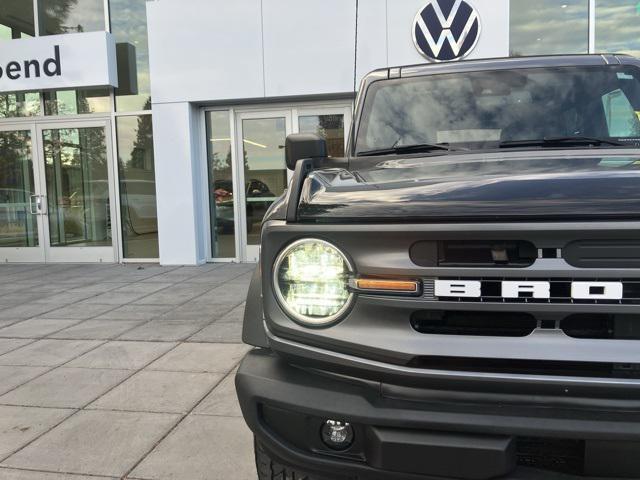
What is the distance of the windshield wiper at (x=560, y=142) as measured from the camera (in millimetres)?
2625

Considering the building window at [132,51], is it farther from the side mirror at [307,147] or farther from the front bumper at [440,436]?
the front bumper at [440,436]

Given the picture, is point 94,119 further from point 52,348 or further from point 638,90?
point 638,90

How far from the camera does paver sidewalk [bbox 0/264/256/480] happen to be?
3031 millimetres

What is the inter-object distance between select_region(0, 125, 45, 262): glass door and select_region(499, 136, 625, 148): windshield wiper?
10564mm

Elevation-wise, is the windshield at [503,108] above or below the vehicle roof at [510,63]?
below

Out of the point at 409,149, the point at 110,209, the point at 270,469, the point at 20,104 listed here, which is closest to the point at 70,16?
the point at 20,104

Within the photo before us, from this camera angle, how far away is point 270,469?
83.7 inches

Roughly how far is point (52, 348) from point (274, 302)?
4.07 m

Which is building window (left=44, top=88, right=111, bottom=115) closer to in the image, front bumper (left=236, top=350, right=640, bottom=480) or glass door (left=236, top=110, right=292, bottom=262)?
glass door (left=236, top=110, right=292, bottom=262)

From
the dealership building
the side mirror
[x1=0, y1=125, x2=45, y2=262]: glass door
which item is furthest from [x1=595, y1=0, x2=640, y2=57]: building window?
[x1=0, y1=125, x2=45, y2=262]: glass door

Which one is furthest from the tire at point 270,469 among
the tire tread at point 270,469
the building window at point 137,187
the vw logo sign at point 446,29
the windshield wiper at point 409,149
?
the building window at point 137,187

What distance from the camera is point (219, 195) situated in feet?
33.8

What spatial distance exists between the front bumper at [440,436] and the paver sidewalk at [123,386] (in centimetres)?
130

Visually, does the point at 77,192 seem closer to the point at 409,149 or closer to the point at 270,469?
the point at 409,149
